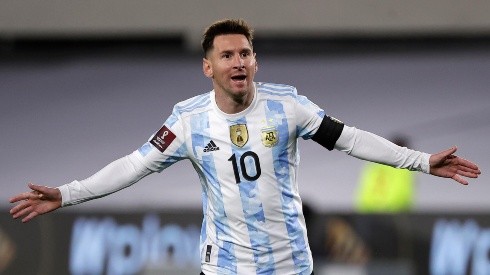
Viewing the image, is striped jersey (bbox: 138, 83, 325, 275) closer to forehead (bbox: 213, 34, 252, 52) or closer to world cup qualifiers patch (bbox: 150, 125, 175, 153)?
world cup qualifiers patch (bbox: 150, 125, 175, 153)

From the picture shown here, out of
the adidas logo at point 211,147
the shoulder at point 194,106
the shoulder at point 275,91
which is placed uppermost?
the shoulder at point 275,91

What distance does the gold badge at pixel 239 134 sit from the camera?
18.8 ft

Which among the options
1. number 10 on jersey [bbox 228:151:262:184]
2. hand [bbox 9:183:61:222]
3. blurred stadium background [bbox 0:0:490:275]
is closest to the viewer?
number 10 on jersey [bbox 228:151:262:184]

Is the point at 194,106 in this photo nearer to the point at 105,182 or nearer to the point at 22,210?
the point at 105,182

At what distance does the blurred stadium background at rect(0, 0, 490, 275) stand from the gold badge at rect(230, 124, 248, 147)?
6154 mm

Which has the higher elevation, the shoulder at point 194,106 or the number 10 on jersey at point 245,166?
the shoulder at point 194,106

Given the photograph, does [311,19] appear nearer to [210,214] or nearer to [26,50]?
[26,50]

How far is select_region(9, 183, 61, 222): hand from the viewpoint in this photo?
5801mm

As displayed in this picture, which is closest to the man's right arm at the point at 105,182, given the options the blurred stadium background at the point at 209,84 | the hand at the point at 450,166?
the hand at the point at 450,166

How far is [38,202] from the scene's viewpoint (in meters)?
5.85

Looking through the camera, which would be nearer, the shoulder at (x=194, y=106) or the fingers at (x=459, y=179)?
the fingers at (x=459, y=179)

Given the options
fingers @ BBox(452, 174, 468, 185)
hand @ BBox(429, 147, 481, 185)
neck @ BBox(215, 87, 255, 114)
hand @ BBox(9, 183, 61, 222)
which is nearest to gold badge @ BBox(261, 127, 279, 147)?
neck @ BBox(215, 87, 255, 114)

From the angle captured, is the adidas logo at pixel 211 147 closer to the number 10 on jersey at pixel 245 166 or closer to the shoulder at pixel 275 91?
the number 10 on jersey at pixel 245 166

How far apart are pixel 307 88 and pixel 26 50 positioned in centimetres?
332
